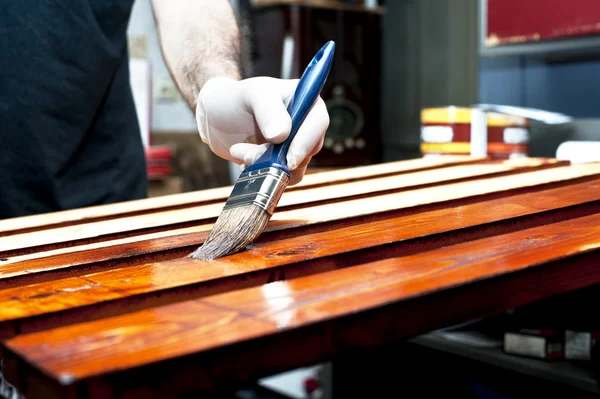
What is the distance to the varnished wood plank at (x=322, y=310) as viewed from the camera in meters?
0.47

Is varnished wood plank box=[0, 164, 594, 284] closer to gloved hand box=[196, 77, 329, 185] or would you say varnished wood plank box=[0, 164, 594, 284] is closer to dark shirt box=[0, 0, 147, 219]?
gloved hand box=[196, 77, 329, 185]

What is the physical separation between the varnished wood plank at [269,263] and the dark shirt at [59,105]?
851 mm

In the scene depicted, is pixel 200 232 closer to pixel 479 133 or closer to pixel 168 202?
pixel 168 202

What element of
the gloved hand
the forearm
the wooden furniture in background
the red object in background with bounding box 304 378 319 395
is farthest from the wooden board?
the wooden furniture in background

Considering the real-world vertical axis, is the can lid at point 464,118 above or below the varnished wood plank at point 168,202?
above

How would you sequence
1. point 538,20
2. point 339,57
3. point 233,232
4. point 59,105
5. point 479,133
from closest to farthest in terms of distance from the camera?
point 233,232 < point 59,105 < point 479,133 < point 538,20 < point 339,57

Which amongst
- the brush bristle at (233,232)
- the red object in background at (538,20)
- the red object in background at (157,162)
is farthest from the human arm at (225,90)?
the red object in background at (157,162)

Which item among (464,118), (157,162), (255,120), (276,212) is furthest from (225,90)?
(157,162)

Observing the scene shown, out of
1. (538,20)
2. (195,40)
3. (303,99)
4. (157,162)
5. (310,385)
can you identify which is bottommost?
(310,385)

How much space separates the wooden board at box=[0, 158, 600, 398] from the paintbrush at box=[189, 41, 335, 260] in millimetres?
29

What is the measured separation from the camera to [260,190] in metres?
0.84

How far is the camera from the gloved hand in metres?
0.89

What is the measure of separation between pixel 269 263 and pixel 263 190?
14cm

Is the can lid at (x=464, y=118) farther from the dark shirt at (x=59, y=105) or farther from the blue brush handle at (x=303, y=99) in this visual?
the blue brush handle at (x=303, y=99)
